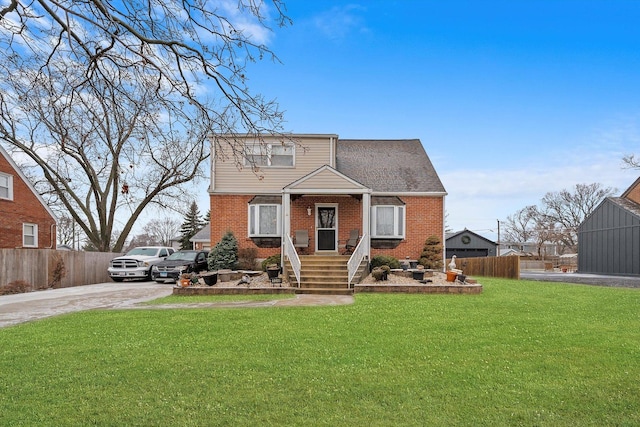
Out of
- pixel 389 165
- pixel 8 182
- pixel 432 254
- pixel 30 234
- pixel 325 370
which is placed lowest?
pixel 325 370

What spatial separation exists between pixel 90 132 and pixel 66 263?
17.1 meters

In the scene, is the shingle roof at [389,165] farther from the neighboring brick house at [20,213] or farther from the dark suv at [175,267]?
the neighboring brick house at [20,213]

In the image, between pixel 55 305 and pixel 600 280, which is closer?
pixel 55 305

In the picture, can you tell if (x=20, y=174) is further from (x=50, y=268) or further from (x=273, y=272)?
(x=273, y=272)

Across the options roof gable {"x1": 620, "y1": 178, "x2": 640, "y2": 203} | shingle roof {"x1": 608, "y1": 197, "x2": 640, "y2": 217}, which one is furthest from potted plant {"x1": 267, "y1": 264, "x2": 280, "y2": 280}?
roof gable {"x1": 620, "y1": 178, "x2": 640, "y2": 203}

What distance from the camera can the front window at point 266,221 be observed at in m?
18.8

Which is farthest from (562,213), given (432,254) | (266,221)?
(266,221)

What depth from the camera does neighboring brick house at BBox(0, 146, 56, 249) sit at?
1961 centimetres

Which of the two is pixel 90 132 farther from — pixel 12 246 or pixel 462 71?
pixel 12 246

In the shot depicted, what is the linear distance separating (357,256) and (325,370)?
9.99 m

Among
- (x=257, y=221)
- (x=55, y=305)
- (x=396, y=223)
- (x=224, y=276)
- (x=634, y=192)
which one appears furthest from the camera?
(x=634, y=192)

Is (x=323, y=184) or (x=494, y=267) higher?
(x=323, y=184)

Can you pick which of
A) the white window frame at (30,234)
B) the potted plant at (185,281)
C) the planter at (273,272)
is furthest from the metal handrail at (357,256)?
the white window frame at (30,234)

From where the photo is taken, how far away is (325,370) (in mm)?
5219
